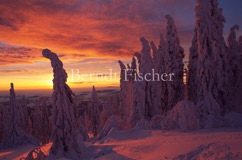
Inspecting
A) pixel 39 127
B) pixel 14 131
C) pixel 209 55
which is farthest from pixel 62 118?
pixel 39 127

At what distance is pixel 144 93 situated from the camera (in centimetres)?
3250

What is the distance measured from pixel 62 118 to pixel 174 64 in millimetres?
17642

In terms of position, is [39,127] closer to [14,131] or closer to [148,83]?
[14,131]

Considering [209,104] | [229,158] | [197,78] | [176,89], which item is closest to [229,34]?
[176,89]

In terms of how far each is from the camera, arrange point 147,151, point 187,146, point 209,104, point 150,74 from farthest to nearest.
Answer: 1. point 150,74
2. point 209,104
3. point 147,151
4. point 187,146

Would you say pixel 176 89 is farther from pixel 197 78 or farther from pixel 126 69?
pixel 126 69

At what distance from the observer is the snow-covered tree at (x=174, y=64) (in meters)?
31.9

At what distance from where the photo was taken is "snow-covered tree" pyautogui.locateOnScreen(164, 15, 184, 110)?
105 ft

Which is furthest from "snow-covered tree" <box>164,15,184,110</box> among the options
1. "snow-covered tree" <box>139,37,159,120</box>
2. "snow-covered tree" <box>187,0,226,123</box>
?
"snow-covered tree" <box>187,0,226,123</box>

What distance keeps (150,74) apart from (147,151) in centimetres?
1822

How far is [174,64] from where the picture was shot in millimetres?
32312

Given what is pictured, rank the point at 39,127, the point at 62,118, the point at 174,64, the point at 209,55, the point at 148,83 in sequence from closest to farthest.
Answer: the point at 62,118 → the point at 209,55 → the point at 174,64 → the point at 148,83 → the point at 39,127

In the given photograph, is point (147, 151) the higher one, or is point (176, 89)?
point (176, 89)

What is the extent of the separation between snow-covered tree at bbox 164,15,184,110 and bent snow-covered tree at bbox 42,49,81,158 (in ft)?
52.1
